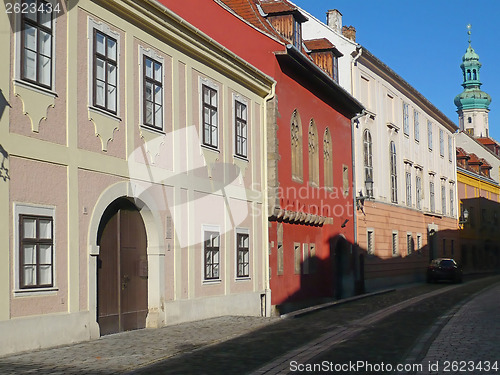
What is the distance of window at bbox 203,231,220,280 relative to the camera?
60.2 ft

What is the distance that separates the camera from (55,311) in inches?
484

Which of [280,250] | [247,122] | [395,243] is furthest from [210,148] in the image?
[395,243]

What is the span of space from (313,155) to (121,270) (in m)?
13.4

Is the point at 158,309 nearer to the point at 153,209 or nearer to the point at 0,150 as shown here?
the point at 153,209

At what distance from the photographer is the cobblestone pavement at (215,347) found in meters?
10.2

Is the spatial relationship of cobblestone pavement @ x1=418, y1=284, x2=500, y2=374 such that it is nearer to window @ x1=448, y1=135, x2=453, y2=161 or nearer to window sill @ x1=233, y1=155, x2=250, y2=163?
window sill @ x1=233, y1=155, x2=250, y2=163

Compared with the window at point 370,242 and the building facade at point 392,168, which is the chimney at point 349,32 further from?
the window at point 370,242

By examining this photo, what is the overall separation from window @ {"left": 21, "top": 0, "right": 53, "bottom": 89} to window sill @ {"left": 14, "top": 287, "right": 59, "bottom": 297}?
3.28 m

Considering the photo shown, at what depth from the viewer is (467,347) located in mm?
12031

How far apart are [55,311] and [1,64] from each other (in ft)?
13.3

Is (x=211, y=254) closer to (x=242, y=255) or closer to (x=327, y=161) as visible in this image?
(x=242, y=255)

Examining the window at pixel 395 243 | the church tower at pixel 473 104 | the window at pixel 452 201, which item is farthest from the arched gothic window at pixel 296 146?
the church tower at pixel 473 104

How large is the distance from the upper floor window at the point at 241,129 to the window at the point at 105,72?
637 cm

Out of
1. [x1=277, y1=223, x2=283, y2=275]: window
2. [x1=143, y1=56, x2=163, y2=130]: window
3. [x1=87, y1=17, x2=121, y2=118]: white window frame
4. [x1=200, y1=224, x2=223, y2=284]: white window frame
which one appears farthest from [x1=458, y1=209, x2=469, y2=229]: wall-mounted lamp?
[x1=87, y1=17, x2=121, y2=118]: white window frame
